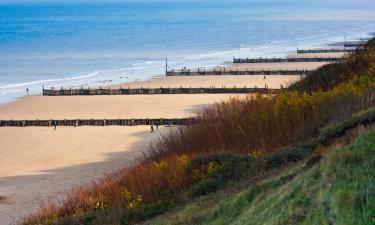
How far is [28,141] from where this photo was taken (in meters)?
41.2

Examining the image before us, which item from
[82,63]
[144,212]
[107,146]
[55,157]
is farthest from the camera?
[82,63]

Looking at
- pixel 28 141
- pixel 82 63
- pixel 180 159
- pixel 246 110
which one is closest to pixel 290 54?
pixel 82 63

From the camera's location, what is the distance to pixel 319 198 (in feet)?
31.9

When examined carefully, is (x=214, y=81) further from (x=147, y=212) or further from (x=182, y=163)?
(x=147, y=212)

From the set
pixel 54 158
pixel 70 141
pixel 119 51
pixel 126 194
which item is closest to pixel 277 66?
pixel 119 51

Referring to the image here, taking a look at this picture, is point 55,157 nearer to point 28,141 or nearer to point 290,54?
point 28,141

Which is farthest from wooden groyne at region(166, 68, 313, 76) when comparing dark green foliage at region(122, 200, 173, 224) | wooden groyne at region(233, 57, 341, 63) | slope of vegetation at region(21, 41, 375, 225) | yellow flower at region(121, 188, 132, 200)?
dark green foliage at region(122, 200, 173, 224)

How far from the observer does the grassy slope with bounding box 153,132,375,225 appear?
9.20 metres

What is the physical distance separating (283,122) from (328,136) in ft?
30.3

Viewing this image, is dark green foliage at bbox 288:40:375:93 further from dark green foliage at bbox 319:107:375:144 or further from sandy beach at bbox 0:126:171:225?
dark green foliage at bbox 319:107:375:144

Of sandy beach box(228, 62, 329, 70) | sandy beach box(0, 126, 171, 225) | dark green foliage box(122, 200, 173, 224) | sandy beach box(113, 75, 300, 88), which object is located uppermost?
sandy beach box(228, 62, 329, 70)

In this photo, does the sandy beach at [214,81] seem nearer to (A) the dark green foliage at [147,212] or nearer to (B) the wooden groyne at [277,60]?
(B) the wooden groyne at [277,60]

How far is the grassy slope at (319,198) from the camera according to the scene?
9.20 meters

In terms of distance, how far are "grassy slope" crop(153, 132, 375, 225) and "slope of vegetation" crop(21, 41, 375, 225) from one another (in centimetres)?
269
